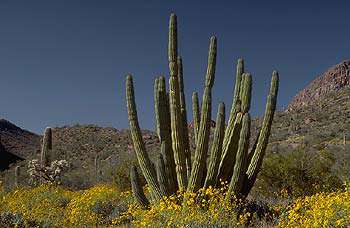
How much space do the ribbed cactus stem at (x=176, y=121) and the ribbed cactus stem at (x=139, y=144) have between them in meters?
0.49

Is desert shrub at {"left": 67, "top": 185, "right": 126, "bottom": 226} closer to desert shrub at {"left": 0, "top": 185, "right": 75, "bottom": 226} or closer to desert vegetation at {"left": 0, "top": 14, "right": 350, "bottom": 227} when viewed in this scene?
desert vegetation at {"left": 0, "top": 14, "right": 350, "bottom": 227}

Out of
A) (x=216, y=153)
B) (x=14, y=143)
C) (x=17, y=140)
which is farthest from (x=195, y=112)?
(x=17, y=140)

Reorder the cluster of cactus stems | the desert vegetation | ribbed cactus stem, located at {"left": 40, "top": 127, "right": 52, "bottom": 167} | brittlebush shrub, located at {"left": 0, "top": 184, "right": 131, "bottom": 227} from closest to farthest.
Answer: the desert vegetation, brittlebush shrub, located at {"left": 0, "top": 184, "right": 131, "bottom": 227}, the cluster of cactus stems, ribbed cactus stem, located at {"left": 40, "top": 127, "right": 52, "bottom": 167}

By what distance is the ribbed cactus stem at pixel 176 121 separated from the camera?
10.0 metres

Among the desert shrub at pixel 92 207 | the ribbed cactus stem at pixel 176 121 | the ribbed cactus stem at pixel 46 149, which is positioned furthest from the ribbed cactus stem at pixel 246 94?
the ribbed cactus stem at pixel 46 149

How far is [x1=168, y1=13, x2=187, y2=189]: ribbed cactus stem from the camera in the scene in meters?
10.0

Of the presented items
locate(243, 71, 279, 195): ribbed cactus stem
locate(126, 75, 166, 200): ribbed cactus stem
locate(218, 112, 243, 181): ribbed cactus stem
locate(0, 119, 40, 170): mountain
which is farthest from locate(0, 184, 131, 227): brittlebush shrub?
locate(0, 119, 40, 170): mountain

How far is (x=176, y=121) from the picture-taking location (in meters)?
10.1

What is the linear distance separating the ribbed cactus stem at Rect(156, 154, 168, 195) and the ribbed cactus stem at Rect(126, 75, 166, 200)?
0.22m

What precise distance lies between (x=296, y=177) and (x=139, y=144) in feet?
21.0

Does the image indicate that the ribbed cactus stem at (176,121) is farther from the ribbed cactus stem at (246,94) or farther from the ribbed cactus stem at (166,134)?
the ribbed cactus stem at (246,94)

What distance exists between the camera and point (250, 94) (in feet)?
33.0

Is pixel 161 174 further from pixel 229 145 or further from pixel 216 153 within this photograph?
pixel 229 145

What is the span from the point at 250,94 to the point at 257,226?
2763 mm
